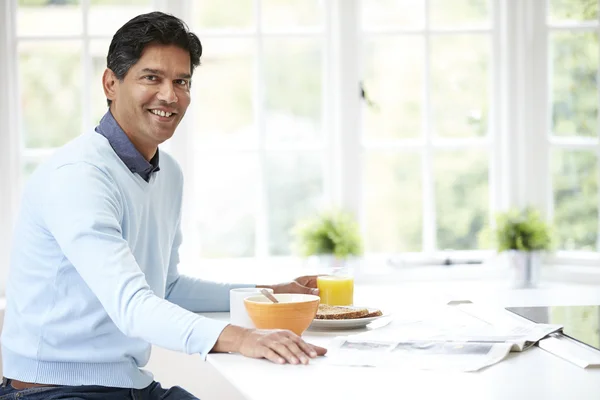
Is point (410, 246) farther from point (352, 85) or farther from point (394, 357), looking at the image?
point (394, 357)

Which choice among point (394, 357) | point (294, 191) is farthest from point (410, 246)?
point (394, 357)

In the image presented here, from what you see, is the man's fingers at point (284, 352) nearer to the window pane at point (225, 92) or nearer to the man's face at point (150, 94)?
the man's face at point (150, 94)

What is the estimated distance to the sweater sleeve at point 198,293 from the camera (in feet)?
7.08

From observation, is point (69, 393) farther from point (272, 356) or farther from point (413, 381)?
point (413, 381)

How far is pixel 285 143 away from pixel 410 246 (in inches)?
27.5

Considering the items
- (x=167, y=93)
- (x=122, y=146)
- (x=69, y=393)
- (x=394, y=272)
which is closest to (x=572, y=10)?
(x=394, y=272)

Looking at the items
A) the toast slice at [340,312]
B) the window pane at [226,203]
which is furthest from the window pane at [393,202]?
the toast slice at [340,312]

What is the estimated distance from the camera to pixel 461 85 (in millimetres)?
3799

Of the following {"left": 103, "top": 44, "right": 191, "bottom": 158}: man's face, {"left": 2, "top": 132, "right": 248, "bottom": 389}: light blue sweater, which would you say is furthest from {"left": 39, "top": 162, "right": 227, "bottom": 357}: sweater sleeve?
{"left": 103, "top": 44, "right": 191, "bottom": 158}: man's face

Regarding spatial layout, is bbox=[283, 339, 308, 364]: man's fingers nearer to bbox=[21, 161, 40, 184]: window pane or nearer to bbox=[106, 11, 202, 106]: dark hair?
bbox=[106, 11, 202, 106]: dark hair

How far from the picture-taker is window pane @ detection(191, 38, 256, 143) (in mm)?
3682

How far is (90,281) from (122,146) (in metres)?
0.43

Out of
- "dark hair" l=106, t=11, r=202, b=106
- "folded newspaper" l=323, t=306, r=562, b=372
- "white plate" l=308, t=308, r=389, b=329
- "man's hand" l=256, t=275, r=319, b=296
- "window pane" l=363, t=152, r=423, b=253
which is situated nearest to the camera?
"folded newspaper" l=323, t=306, r=562, b=372

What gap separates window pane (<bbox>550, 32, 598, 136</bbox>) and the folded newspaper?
6.53 feet
